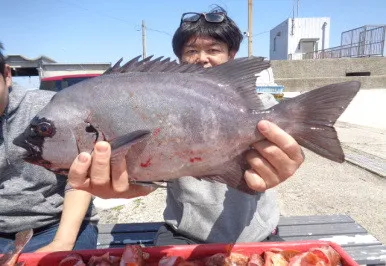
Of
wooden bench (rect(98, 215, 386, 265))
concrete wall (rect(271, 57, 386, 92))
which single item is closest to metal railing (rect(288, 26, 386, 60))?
concrete wall (rect(271, 57, 386, 92))

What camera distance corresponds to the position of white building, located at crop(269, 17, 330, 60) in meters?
38.6

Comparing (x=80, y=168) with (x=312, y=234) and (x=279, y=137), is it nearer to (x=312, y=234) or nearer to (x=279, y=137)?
(x=279, y=137)

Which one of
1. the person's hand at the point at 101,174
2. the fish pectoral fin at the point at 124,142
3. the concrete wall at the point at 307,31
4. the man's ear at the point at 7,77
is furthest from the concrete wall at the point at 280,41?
the fish pectoral fin at the point at 124,142

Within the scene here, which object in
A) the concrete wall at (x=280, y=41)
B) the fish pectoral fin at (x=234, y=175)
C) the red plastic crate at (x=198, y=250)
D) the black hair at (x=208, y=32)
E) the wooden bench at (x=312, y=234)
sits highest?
the concrete wall at (x=280, y=41)

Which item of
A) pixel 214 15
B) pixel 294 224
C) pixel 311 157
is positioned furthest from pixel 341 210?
pixel 214 15

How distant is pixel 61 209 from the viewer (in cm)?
269

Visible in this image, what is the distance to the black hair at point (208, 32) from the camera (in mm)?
2453

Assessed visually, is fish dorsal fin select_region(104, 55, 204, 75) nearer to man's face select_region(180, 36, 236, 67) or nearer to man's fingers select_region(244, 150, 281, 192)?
man's fingers select_region(244, 150, 281, 192)

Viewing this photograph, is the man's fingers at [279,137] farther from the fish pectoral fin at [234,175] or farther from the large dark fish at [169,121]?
the fish pectoral fin at [234,175]

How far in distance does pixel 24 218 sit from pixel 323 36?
42460 millimetres

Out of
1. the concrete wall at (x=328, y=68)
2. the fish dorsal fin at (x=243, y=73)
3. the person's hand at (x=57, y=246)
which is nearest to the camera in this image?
the fish dorsal fin at (x=243, y=73)

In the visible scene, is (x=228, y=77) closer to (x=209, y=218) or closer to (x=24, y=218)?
(x=209, y=218)

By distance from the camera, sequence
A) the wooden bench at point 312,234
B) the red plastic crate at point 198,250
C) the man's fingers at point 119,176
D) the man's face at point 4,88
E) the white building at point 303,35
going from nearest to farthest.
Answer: the man's fingers at point 119,176, the red plastic crate at point 198,250, the man's face at point 4,88, the wooden bench at point 312,234, the white building at point 303,35

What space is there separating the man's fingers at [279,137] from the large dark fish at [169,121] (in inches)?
2.0
